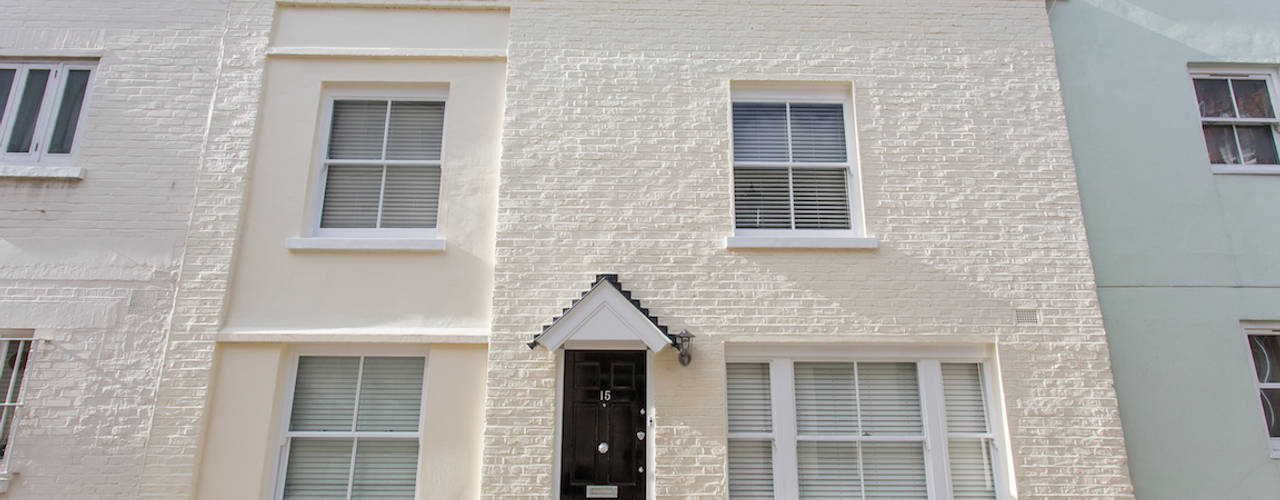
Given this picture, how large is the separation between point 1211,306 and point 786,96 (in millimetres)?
4558

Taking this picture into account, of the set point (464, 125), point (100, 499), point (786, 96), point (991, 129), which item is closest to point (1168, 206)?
point (991, 129)

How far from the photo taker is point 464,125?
22.2 feet

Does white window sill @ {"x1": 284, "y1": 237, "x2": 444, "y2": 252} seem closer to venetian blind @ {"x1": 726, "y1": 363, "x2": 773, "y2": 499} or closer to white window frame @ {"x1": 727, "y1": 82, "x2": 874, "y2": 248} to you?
white window frame @ {"x1": 727, "y1": 82, "x2": 874, "y2": 248}

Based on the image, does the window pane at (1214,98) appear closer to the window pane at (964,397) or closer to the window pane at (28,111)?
the window pane at (964,397)

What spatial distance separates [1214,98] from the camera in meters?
7.23

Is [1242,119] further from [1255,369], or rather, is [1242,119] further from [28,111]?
[28,111]

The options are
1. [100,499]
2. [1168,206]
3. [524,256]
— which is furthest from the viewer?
[1168,206]

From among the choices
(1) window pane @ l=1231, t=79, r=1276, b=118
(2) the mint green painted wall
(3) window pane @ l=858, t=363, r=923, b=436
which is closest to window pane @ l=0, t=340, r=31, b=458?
(3) window pane @ l=858, t=363, r=923, b=436

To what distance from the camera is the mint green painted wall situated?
6.11 metres

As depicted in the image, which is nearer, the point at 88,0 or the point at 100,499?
the point at 100,499

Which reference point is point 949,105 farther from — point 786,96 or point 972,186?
point 786,96

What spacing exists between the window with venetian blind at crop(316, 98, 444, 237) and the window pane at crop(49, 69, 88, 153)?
2550mm

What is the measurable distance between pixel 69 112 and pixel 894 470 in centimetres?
886

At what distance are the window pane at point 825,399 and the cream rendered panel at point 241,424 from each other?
4.76m
